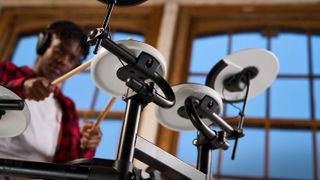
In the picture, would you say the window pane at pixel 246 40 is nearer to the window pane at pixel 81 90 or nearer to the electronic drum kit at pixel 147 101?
the window pane at pixel 81 90

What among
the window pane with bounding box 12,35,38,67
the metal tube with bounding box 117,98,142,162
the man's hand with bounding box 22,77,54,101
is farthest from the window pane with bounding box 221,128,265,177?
the window pane with bounding box 12,35,38,67

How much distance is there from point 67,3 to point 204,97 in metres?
1.87

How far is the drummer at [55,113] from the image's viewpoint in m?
1.31

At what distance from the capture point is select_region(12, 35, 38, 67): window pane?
258 cm

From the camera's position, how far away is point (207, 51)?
2.41 m

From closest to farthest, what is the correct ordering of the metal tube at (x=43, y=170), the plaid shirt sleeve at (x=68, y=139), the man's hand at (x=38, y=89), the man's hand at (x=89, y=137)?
the metal tube at (x=43, y=170) → the man's hand at (x=38, y=89) → the man's hand at (x=89, y=137) → the plaid shirt sleeve at (x=68, y=139)

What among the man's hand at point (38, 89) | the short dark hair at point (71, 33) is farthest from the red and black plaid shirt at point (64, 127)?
the man's hand at point (38, 89)

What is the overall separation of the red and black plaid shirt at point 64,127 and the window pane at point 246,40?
115cm

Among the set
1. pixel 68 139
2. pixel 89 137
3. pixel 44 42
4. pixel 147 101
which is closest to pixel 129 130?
pixel 147 101

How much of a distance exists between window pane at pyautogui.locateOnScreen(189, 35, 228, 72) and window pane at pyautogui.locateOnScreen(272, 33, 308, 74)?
282 millimetres

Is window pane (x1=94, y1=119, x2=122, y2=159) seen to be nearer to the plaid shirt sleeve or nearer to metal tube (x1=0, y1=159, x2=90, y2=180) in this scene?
the plaid shirt sleeve

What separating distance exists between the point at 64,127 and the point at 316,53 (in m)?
1.41

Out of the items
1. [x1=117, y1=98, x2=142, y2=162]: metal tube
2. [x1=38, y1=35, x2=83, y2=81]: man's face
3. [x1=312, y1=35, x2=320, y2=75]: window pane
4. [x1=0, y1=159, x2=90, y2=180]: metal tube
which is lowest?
[x1=0, y1=159, x2=90, y2=180]: metal tube

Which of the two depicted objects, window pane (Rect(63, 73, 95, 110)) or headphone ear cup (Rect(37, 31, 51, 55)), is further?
window pane (Rect(63, 73, 95, 110))
